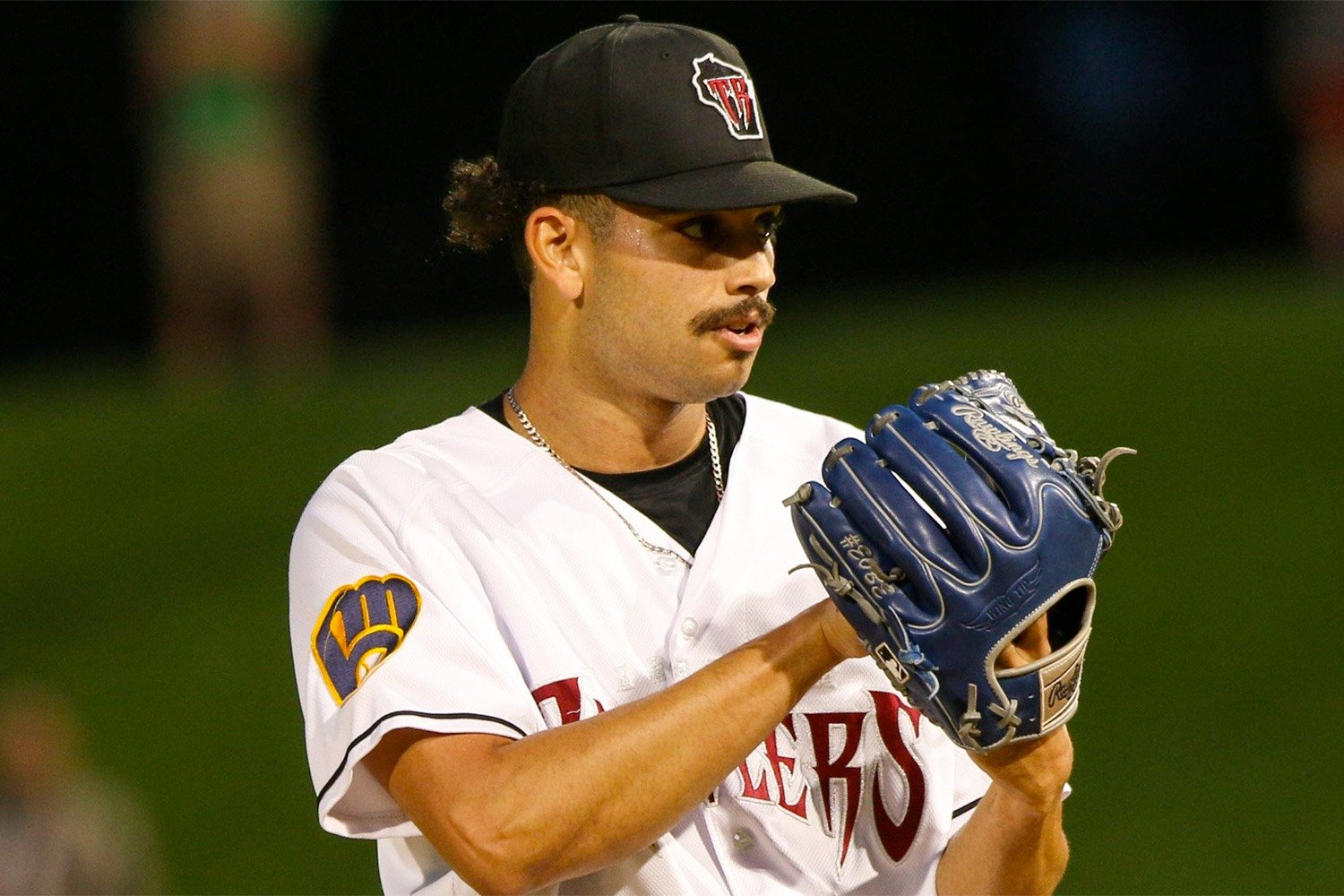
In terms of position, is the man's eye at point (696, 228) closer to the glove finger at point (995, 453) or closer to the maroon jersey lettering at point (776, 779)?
the glove finger at point (995, 453)

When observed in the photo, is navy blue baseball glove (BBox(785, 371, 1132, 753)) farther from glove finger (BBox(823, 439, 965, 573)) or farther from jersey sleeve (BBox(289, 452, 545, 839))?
jersey sleeve (BBox(289, 452, 545, 839))

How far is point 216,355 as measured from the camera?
28.3 feet

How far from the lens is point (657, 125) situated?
263 centimetres

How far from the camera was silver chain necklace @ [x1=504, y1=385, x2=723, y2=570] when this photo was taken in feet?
9.07

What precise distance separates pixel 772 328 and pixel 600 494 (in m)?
6.16

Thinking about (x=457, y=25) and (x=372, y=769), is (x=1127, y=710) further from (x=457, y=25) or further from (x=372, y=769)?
(x=372, y=769)

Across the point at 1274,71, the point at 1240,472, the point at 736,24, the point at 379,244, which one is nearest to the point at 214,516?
the point at 379,244

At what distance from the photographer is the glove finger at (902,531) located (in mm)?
2262

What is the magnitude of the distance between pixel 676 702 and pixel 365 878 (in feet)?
16.0

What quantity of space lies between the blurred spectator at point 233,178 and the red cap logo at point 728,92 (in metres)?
6.00

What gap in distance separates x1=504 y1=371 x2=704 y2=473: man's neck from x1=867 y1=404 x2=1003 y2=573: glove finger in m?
0.57

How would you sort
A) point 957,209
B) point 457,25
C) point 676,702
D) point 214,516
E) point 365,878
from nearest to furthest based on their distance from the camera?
point 676,702
point 365,878
point 214,516
point 457,25
point 957,209

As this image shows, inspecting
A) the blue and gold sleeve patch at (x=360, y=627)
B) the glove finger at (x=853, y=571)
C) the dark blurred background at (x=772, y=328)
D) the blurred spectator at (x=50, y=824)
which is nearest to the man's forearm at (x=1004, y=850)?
the glove finger at (x=853, y=571)

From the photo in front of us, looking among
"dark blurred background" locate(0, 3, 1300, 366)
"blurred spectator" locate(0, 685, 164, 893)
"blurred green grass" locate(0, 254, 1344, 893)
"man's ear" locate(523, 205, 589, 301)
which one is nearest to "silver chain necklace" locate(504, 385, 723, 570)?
"man's ear" locate(523, 205, 589, 301)
